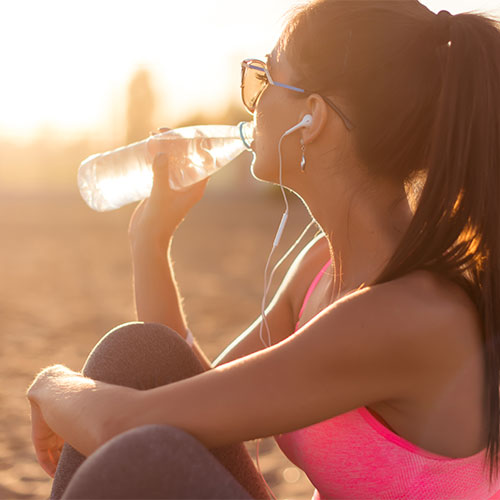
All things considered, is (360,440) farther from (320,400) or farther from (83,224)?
(83,224)

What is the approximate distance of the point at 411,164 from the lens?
2084 mm

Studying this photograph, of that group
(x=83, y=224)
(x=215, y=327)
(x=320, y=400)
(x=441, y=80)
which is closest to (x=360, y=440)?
(x=320, y=400)

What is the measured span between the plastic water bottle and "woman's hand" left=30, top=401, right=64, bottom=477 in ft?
3.60

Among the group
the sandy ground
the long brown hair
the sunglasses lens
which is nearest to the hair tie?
the long brown hair

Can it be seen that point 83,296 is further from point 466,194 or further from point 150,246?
point 466,194

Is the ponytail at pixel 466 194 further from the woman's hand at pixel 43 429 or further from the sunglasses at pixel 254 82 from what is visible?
the woman's hand at pixel 43 429

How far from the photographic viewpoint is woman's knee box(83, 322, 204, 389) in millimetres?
2377

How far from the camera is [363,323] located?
1721 mm

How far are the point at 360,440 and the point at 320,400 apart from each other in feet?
0.83

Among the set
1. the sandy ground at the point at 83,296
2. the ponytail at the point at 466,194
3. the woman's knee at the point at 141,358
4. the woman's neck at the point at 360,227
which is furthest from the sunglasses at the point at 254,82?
the sandy ground at the point at 83,296

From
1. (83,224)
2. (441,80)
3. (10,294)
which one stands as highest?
(441,80)

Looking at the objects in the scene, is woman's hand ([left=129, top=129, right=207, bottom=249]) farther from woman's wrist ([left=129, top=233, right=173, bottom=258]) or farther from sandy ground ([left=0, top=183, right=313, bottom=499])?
sandy ground ([left=0, top=183, right=313, bottom=499])

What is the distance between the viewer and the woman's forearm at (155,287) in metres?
3.03

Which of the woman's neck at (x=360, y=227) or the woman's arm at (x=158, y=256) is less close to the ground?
the woman's neck at (x=360, y=227)
